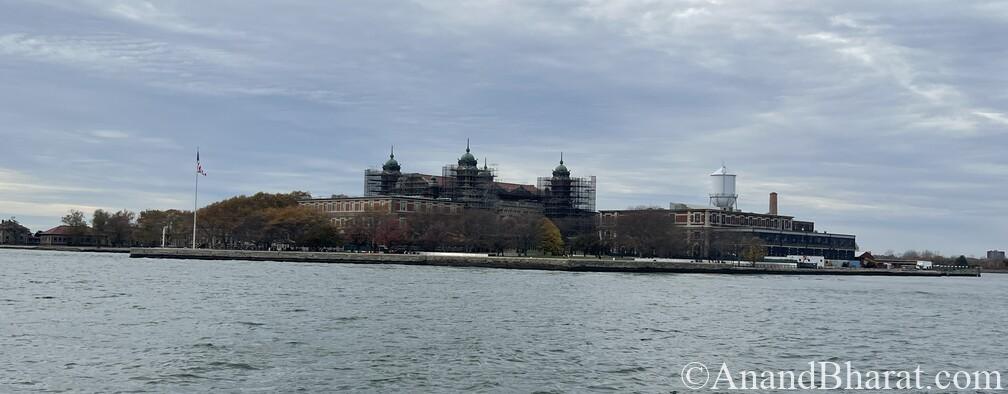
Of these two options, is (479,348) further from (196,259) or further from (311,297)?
(196,259)

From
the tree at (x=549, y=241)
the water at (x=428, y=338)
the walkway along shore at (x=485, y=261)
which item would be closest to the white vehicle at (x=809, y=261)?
the walkway along shore at (x=485, y=261)

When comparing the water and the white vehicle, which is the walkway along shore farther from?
the water

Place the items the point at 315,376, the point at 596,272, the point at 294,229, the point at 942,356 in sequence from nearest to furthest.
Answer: the point at 315,376
the point at 942,356
the point at 596,272
the point at 294,229

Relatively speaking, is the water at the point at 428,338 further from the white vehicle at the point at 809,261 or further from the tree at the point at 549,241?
the white vehicle at the point at 809,261

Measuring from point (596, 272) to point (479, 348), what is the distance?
289 feet

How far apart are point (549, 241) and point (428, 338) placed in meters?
135

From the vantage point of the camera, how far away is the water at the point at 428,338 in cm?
2997

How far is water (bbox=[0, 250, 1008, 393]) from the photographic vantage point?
98.3 ft

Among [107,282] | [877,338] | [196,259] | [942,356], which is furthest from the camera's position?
[196,259]

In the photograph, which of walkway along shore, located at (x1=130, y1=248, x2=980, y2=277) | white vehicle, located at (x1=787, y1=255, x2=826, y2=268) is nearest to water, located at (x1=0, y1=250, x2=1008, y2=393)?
walkway along shore, located at (x1=130, y1=248, x2=980, y2=277)

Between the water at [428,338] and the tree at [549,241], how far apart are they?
102 meters

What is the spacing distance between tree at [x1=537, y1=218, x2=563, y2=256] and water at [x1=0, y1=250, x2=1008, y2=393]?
10165 cm

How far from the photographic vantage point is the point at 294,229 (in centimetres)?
17775

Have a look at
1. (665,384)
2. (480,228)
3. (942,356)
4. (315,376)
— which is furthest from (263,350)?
(480,228)
